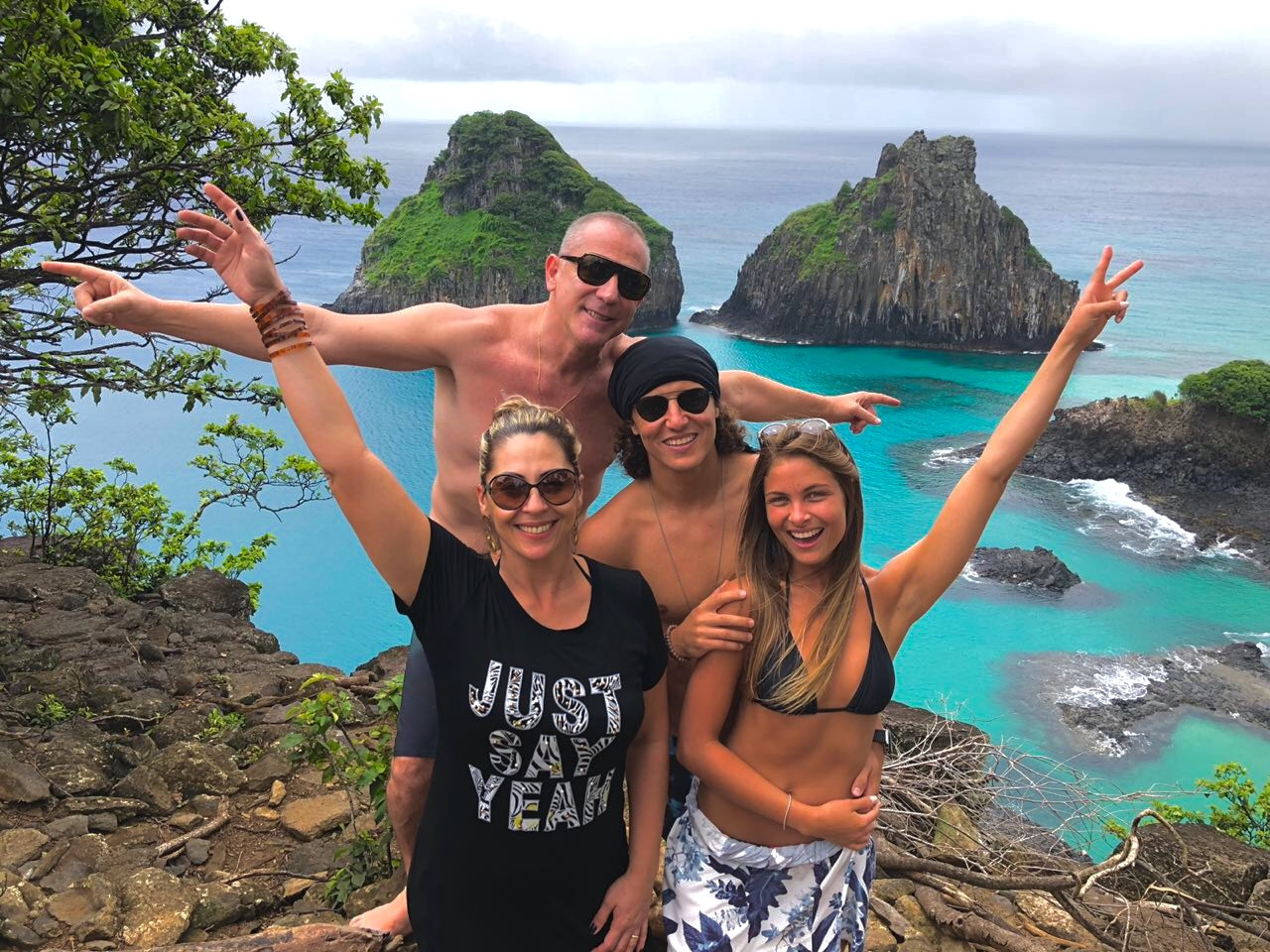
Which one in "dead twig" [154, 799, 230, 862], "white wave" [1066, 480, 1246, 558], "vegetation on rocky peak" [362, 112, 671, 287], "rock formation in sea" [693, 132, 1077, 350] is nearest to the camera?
"dead twig" [154, 799, 230, 862]

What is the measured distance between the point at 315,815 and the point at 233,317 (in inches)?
169

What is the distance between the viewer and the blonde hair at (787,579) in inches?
116

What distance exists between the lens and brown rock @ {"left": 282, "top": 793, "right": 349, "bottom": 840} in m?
6.23

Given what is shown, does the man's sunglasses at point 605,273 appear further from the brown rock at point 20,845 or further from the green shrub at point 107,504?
the green shrub at point 107,504

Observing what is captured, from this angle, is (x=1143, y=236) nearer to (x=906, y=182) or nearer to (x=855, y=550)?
(x=906, y=182)

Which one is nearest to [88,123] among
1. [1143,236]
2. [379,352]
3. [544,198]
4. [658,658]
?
[379,352]

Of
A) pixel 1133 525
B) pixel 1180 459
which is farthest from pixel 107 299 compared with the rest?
pixel 1180 459

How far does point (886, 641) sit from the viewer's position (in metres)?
3.15

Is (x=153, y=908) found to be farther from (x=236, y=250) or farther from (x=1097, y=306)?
(x=1097, y=306)

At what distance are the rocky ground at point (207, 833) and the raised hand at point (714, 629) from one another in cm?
163

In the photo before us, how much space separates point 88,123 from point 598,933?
639 cm

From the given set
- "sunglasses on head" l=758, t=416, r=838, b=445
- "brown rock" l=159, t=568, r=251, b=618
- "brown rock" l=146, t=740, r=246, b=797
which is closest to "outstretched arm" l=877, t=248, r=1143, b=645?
"sunglasses on head" l=758, t=416, r=838, b=445

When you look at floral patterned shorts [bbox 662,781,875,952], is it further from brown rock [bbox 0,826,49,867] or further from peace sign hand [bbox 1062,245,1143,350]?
brown rock [bbox 0,826,49,867]

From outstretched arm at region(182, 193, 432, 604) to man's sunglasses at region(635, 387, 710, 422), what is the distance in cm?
89
